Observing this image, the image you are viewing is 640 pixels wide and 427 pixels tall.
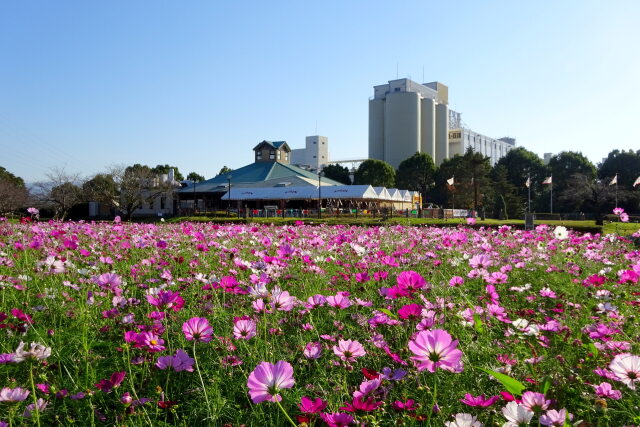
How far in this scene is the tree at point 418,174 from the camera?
5322cm

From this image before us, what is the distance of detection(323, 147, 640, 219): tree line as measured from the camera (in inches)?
1609

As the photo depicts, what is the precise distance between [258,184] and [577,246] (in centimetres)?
3788

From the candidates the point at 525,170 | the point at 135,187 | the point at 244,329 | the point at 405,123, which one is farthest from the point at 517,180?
the point at 244,329

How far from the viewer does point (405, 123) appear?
69500 mm

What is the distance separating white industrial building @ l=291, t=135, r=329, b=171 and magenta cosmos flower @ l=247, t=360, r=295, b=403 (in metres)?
92.5

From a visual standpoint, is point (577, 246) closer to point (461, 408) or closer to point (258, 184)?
point (461, 408)

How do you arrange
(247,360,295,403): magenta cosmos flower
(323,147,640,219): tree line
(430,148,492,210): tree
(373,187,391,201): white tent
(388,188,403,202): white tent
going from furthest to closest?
(430,148,492,210): tree, (323,147,640,219): tree line, (388,188,403,202): white tent, (373,187,391,201): white tent, (247,360,295,403): magenta cosmos flower

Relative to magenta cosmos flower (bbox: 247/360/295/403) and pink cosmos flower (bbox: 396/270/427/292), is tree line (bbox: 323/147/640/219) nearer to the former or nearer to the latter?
pink cosmos flower (bbox: 396/270/427/292)

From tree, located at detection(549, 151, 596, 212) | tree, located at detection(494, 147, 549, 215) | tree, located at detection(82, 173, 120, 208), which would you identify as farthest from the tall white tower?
tree, located at detection(82, 173, 120, 208)

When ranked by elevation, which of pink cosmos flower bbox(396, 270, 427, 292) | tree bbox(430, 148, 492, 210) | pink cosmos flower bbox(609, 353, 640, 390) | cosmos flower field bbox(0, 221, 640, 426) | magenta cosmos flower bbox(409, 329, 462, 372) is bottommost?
cosmos flower field bbox(0, 221, 640, 426)

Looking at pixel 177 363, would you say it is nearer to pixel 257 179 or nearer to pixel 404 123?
pixel 257 179

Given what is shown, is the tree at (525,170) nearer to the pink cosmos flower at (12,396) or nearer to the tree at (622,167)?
the tree at (622,167)

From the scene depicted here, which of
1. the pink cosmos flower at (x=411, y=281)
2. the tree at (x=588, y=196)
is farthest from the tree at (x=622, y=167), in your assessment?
the pink cosmos flower at (x=411, y=281)

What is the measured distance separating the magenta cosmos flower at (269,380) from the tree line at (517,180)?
40.4 meters
